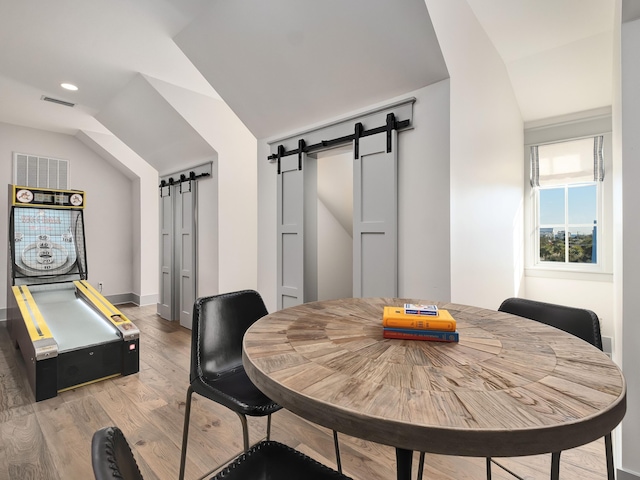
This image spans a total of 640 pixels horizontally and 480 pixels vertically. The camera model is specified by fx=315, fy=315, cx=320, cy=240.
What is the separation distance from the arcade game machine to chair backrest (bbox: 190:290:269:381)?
1784mm

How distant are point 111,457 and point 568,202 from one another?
4.64 m

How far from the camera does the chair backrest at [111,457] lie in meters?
0.40

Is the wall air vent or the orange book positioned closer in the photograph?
the orange book

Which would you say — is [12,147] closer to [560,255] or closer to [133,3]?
[133,3]

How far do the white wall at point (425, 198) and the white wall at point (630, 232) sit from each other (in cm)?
81

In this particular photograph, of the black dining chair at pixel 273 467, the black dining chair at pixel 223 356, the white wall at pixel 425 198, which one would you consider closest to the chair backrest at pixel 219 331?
the black dining chair at pixel 223 356

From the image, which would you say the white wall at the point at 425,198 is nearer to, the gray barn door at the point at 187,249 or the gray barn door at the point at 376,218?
the gray barn door at the point at 376,218

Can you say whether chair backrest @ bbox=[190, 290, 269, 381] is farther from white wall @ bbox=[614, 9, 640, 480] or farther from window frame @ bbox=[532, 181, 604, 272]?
window frame @ bbox=[532, 181, 604, 272]

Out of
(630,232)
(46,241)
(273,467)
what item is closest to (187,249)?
(46,241)

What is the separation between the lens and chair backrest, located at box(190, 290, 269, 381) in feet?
4.66

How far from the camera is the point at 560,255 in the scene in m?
3.75

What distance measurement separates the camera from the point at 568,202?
12.2ft

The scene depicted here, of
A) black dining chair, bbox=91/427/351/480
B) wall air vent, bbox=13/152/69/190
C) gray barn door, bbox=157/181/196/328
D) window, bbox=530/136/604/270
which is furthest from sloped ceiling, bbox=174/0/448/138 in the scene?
wall air vent, bbox=13/152/69/190

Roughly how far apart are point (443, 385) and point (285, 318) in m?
0.65
